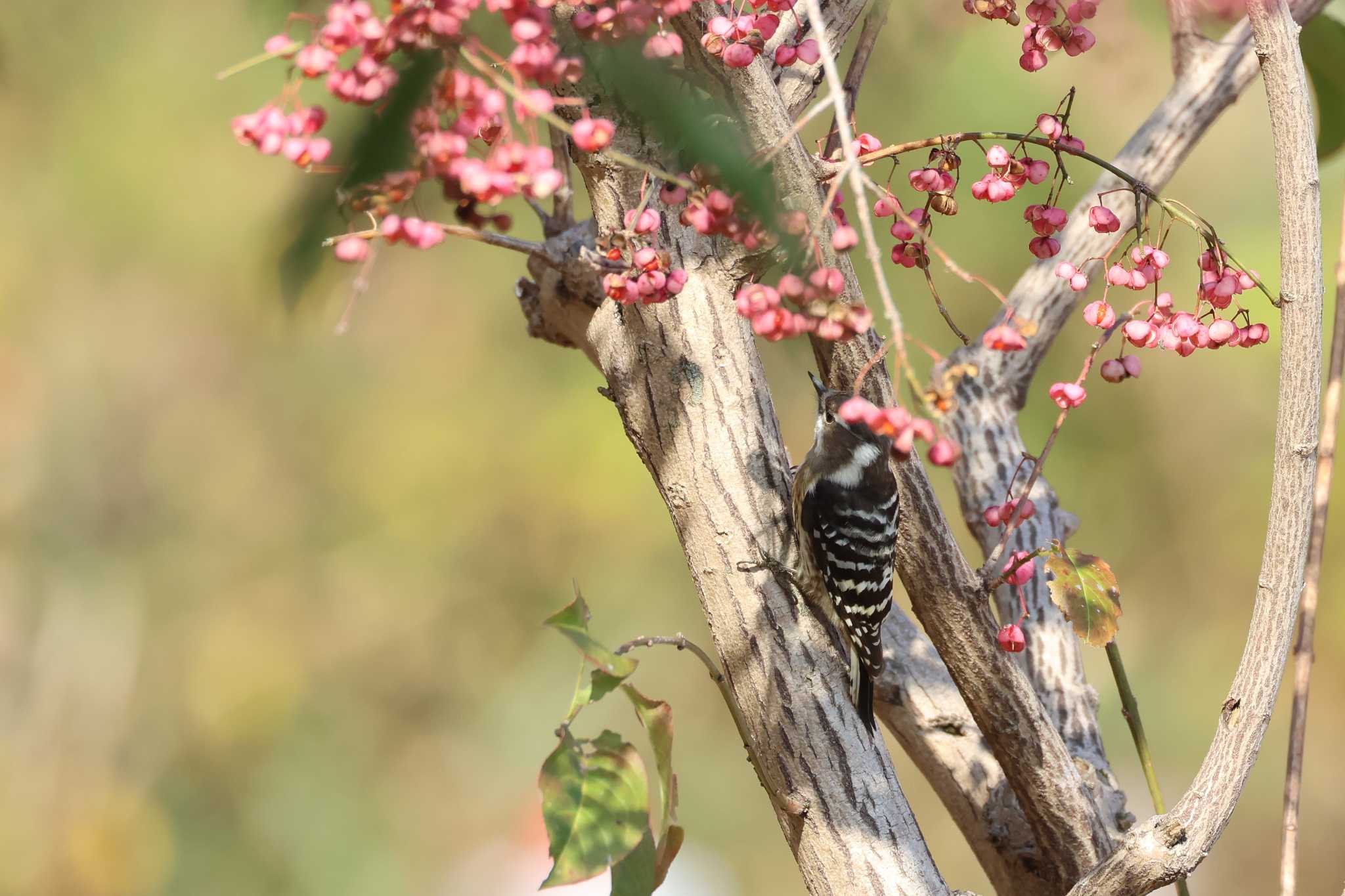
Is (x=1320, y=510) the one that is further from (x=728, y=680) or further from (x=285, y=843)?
(x=285, y=843)

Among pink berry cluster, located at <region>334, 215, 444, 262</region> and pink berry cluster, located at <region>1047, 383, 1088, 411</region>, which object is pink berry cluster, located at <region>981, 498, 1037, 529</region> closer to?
pink berry cluster, located at <region>1047, 383, 1088, 411</region>

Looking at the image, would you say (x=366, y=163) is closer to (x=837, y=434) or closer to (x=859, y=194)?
(x=859, y=194)

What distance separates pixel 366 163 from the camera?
1.63 feet

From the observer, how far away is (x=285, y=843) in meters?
4.94

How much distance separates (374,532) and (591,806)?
4.86 meters

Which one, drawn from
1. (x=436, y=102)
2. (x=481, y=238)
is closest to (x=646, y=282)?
(x=481, y=238)

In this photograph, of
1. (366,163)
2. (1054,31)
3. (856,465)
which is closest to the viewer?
(366,163)

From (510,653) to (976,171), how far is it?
333cm

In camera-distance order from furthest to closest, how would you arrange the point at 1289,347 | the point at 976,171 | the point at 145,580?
1. the point at 145,580
2. the point at 976,171
3. the point at 1289,347

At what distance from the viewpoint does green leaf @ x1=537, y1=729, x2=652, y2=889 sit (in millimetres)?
1166

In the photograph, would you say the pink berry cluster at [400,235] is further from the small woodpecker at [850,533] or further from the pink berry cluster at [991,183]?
the small woodpecker at [850,533]

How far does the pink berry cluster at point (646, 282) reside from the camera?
3.14ft

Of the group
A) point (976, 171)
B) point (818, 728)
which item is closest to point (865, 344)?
point (818, 728)

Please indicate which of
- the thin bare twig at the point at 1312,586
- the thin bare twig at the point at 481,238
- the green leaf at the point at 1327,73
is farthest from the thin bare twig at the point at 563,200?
the green leaf at the point at 1327,73
